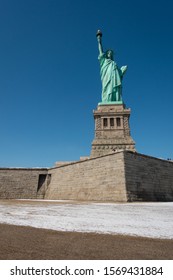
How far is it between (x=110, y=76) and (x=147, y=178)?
103ft

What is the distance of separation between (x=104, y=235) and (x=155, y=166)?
58.1 ft

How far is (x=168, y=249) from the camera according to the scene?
4.04 meters

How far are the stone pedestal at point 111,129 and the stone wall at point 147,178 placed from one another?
14358 millimetres

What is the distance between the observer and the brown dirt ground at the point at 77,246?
3535 millimetres

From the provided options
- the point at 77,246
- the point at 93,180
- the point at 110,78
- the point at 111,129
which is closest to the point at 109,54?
the point at 110,78

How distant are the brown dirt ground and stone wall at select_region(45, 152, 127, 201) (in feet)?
43.0

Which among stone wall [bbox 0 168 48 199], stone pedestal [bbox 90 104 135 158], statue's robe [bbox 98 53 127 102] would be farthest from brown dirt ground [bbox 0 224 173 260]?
statue's robe [bbox 98 53 127 102]

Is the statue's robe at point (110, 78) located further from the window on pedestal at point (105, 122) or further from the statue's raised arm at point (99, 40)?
the window on pedestal at point (105, 122)

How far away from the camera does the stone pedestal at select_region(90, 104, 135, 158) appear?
3703cm

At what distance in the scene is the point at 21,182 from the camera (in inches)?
1104

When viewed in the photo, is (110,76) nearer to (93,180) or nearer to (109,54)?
(109,54)

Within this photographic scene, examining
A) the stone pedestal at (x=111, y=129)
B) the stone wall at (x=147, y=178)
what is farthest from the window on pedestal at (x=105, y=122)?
the stone wall at (x=147, y=178)

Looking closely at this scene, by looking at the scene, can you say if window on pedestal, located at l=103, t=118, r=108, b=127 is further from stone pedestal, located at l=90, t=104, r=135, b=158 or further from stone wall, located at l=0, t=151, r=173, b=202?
stone wall, located at l=0, t=151, r=173, b=202
